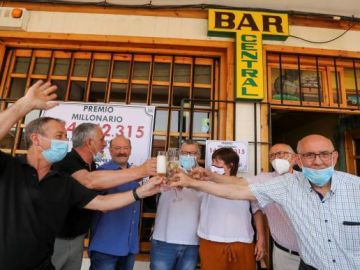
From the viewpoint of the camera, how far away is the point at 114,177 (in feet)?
5.91

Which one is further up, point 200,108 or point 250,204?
point 200,108

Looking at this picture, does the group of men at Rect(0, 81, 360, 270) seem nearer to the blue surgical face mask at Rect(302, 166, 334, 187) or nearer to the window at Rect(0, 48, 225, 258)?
the blue surgical face mask at Rect(302, 166, 334, 187)

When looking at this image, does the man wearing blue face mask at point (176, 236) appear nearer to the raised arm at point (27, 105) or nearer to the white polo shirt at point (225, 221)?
the white polo shirt at point (225, 221)

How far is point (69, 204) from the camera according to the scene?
1562 millimetres

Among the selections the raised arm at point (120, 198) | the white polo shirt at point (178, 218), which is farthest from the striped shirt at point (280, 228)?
the raised arm at point (120, 198)

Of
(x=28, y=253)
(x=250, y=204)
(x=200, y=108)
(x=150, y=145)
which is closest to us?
(x=28, y=253)

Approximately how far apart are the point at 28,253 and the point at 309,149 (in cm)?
163

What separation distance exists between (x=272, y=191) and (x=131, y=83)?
7.47 ft

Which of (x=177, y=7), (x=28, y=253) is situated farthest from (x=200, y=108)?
(x=28, y=253)

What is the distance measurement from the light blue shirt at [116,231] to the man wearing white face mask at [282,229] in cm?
106

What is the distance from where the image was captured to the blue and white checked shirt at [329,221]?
55.7 inches

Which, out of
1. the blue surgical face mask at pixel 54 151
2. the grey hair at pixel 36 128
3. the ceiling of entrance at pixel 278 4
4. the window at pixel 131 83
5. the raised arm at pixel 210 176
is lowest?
the raised arm at pixel 210 176

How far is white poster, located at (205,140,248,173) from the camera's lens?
2.83m

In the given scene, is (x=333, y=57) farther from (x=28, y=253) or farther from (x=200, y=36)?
(x=28, y=253)
